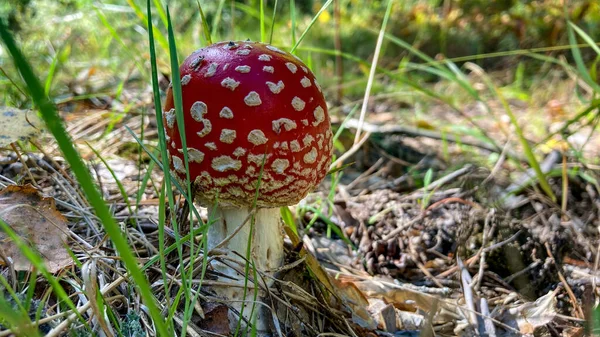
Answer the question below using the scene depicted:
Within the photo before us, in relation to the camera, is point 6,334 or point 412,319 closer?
point 6,334

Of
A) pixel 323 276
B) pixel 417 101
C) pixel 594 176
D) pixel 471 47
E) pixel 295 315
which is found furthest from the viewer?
pixel 471 47

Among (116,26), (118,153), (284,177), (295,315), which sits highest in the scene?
(116,26)

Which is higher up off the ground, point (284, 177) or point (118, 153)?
point (284, 177)

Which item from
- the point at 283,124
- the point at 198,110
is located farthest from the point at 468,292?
the point at 198,110

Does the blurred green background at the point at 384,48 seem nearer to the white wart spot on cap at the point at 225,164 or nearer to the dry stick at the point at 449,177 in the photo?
the dry stick at the point at 449,177

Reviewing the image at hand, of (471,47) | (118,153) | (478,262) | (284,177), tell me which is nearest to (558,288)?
(478,262)

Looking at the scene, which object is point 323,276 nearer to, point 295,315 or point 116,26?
point 295,315

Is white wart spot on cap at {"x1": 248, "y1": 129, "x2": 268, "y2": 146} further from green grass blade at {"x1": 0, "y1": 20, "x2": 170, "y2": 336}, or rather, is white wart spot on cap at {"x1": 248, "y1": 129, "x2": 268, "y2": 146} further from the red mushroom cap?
green grass blade at {"x1": 0, "y1": 20, "x2": 170, "y2": 336}
